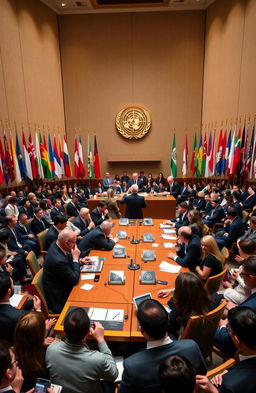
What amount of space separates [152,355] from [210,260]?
2025mm

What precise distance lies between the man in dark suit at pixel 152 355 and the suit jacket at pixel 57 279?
5.57 ft

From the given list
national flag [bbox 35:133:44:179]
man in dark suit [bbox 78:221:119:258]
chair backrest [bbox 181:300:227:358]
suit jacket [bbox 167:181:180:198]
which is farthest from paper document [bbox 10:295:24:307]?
national flag [bbox 35:133:44:179]

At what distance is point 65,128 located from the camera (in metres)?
14.2

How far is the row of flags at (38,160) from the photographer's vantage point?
32.8 feet

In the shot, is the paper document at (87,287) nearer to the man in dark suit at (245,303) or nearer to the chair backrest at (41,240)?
the man in dark suit at (245,303)

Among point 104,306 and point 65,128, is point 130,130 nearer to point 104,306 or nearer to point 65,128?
point 65,128

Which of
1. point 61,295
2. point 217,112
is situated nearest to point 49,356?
point 61,295

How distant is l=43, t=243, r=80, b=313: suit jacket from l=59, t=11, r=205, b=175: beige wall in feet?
36.6

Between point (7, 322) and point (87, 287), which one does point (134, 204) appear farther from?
point (7, 322)

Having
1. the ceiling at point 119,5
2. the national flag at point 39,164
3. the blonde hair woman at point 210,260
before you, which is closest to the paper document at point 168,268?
the blonde hair woman at point 210,260

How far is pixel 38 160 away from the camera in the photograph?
11359 millimetres

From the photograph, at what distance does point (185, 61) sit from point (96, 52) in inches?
178

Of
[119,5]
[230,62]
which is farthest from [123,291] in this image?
[119,5]

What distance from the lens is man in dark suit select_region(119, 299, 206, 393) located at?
1748 mm
